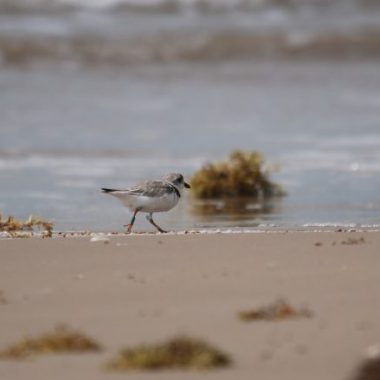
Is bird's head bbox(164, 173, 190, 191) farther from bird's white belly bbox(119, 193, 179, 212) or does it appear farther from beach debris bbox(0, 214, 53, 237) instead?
beach debris bbox(0, 214, 53, 237)

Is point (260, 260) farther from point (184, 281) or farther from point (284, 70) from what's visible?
point (284, 70)

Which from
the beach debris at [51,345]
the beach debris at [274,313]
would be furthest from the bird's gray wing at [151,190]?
the beach debris at [51,345]

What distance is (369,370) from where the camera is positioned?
5133 millimetres

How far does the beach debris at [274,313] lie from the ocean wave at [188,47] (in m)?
20.6

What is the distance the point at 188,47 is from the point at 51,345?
73.6ft

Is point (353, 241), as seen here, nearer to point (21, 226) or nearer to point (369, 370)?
point (21, 226)

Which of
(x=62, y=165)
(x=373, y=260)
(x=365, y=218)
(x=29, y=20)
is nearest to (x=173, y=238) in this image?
(x=373, y=260)

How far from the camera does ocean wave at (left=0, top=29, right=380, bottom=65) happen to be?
26.7m

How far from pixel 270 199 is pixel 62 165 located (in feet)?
10.5

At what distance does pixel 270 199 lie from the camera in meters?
11.7

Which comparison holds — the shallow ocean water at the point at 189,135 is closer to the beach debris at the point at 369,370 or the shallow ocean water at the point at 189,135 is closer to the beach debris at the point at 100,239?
the beach debris at the point at 100,239

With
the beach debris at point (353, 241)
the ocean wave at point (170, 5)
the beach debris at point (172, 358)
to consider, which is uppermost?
the ocean wave at point (170, 5)

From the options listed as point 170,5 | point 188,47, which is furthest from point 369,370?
point 170,5

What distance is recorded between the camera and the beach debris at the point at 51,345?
18.1 ft
